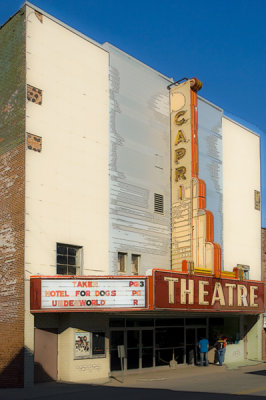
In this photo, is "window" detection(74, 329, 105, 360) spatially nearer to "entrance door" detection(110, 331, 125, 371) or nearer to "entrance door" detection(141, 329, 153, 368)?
"entrance door" detection(110, 331, 125, 371)

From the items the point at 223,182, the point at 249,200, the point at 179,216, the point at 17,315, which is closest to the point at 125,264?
the point at 179,216

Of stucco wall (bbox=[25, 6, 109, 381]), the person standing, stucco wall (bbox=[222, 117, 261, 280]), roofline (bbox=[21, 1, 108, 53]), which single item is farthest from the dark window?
roofline (bbox=[21, 1, 108, 53])

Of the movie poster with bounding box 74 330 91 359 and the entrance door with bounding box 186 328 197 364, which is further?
the entrance door with bounding box 186 328 197 364

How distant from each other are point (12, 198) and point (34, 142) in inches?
99.9

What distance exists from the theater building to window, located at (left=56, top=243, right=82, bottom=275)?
51 millimetres

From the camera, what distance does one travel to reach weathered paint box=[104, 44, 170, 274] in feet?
85.1

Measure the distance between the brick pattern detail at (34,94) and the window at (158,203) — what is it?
8.09 meters

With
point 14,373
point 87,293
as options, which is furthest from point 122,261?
point 14,373

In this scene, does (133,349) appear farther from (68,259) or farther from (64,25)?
(64,25)

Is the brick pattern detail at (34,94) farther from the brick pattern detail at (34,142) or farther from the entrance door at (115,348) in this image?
the entrance door at (115,348)

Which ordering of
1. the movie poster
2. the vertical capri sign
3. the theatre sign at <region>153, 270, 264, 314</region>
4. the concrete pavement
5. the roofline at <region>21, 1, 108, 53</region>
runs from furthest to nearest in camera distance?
the vertical capri sign
the roofline at <region>21, 1, 108, 53</region>
the movie poster
the theatre sign at <region>153, 270, 264, 314</region>
the concrete pavement

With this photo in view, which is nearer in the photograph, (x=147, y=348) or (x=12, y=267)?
(x=12, y=267)

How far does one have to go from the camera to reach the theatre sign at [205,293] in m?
22.4

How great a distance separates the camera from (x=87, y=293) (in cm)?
2169
